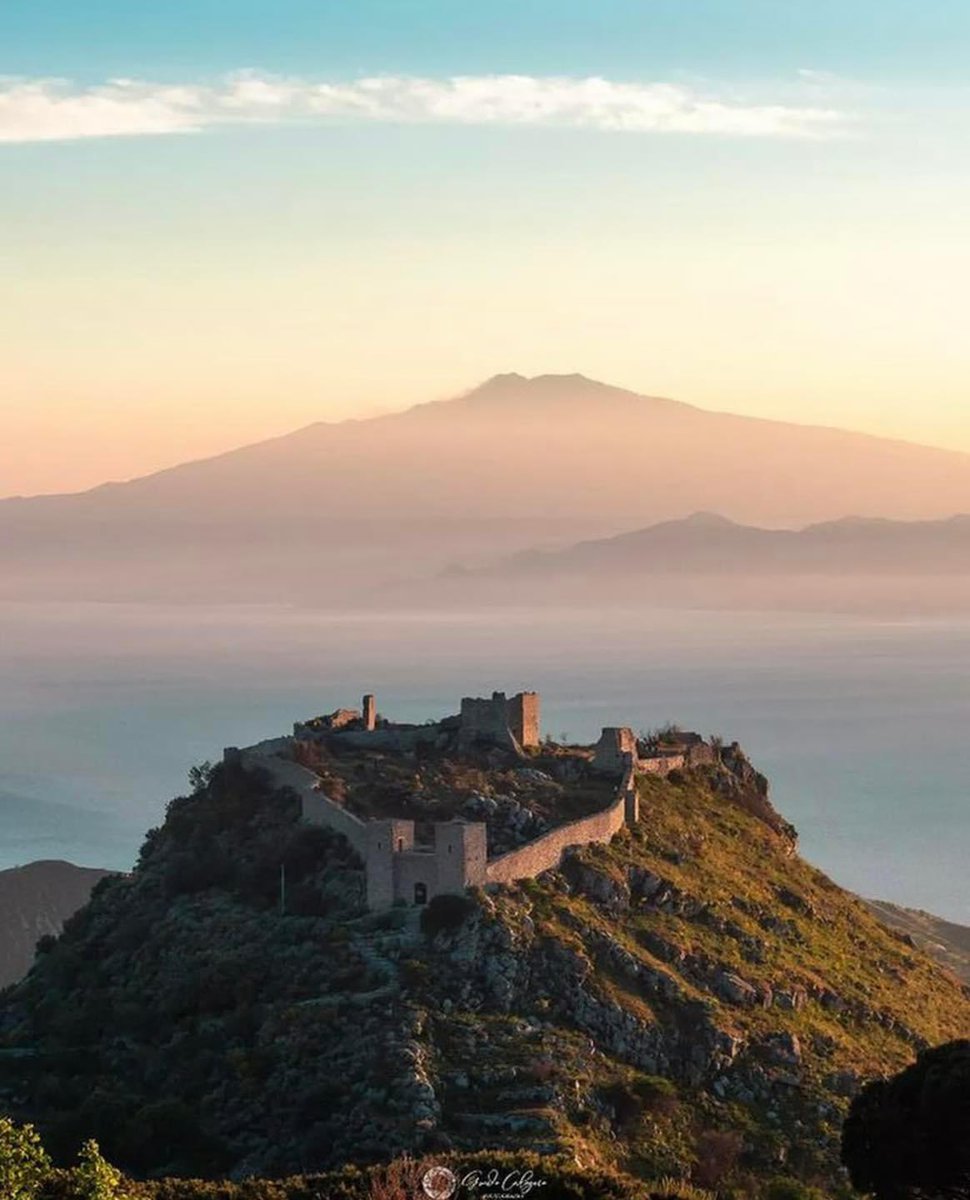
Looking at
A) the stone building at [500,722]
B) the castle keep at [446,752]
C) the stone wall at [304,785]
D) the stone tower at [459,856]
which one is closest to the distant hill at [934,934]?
the castle keep at [446,752]

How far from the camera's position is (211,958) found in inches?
2672

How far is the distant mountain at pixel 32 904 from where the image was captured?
106625mm

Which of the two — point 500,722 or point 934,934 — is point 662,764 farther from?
point 934,934

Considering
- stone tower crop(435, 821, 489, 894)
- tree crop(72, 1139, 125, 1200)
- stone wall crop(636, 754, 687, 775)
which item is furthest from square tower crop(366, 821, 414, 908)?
tree crop(72, 1139, 125, 1200)

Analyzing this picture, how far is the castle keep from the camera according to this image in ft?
217

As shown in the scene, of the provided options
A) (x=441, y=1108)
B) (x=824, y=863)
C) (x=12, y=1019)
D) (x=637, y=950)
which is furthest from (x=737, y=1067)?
(x=824, y=863)

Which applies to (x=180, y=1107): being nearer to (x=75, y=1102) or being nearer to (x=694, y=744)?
(x=75, y=1102)

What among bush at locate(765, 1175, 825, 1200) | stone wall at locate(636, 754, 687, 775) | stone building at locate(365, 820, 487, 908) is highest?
stone wall at locate(636, 754, 687, 775)

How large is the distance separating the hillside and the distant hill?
2750cm

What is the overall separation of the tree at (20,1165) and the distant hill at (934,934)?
55.4 meters

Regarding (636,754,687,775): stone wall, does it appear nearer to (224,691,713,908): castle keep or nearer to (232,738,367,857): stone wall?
(224,691,713,908): castle keep

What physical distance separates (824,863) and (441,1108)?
95.2 meters

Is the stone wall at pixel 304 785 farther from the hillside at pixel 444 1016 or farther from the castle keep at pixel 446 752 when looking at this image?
the hillside at pixel 444 1016

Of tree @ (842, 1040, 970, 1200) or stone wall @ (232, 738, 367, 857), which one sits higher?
stone wall @ (232, 738, 367, 857)
